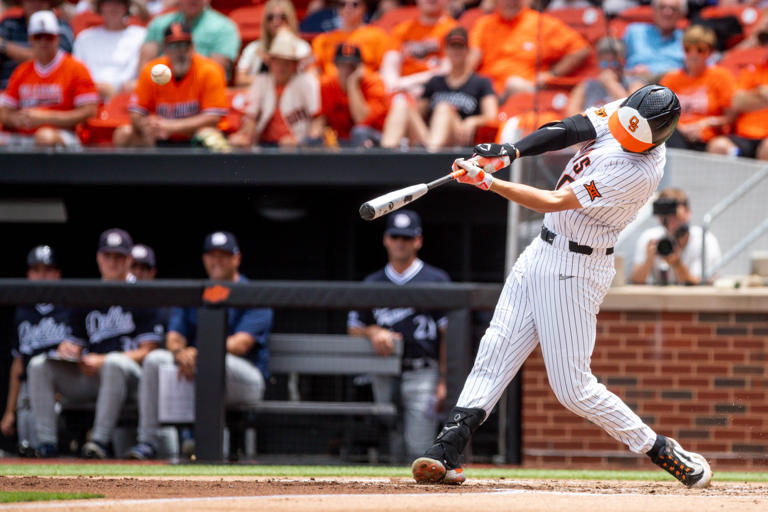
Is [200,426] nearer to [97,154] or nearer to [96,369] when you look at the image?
[96,369]

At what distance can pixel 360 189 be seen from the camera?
871 cm

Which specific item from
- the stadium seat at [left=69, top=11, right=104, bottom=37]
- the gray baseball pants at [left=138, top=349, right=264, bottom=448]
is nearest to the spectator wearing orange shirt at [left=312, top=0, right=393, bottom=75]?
the stadium seat at [left=69, top=11, right=104, bottom=37]

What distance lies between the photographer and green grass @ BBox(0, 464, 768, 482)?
547cm

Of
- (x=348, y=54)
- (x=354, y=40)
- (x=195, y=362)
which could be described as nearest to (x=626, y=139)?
(x=195, y=362)

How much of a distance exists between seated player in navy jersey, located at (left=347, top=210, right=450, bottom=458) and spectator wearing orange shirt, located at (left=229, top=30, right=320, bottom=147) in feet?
5.25

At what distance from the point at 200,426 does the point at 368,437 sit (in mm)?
989

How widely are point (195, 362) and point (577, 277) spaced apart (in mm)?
2929

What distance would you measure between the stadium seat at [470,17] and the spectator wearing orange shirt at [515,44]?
0.49 m

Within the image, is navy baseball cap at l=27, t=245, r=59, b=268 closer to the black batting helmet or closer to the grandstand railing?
the grandstand railing

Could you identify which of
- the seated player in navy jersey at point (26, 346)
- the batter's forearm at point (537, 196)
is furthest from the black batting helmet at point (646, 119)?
the seated player in navy jersey at point (26, 346)

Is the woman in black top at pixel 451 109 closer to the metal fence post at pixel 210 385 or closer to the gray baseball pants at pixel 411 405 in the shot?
the gray baseball pants at pixel 411 405

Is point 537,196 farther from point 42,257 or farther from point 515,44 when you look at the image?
point 515,44

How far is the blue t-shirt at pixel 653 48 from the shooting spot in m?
8.92

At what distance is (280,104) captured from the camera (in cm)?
823
